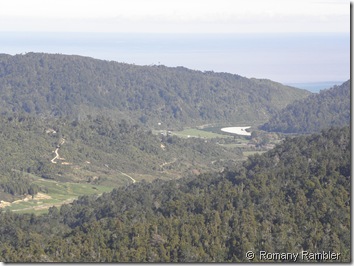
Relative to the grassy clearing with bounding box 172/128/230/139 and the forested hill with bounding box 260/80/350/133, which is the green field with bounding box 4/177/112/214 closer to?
the grassy clearing with bounding box 172/128/230/139

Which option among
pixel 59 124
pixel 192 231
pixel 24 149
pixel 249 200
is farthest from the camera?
pixel 59 124

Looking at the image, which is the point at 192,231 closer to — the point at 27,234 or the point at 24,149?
the point at 27,234

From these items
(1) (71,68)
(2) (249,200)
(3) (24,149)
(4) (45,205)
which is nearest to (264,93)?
(1) (71,68)

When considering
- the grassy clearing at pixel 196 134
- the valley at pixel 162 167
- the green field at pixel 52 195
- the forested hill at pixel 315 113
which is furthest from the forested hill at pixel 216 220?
the forested hill at pixel 315 113

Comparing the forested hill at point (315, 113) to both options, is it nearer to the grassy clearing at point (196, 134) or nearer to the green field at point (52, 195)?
the grassy clearing at point (196, 134)

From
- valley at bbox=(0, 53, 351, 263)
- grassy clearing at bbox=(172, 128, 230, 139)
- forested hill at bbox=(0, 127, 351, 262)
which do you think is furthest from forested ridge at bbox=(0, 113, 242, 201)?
forested hill at bbox=(0, 127, 351, 262)

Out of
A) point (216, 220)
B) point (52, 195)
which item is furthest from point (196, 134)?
point (216, 220)
